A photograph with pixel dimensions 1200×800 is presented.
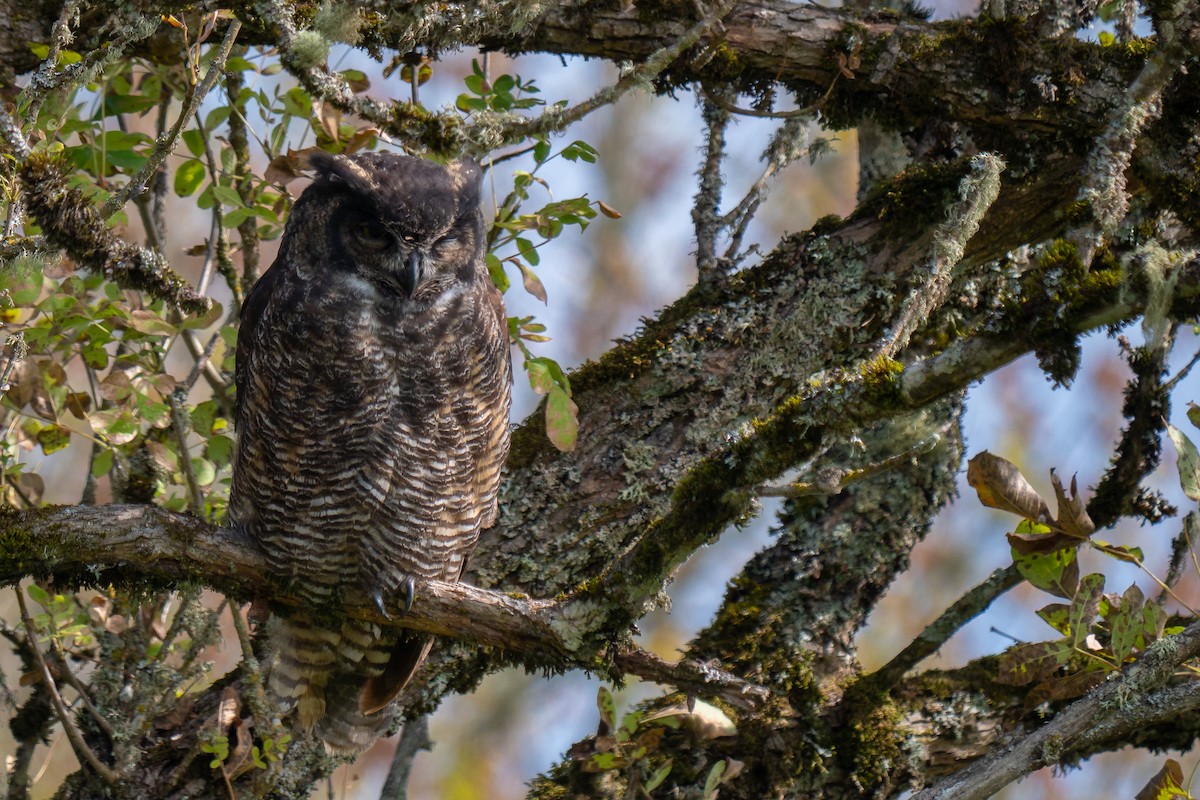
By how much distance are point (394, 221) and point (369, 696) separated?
1581 mm

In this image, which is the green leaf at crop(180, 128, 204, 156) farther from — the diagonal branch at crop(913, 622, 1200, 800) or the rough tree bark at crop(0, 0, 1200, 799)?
the diagonal branch at crop(913, 622, 1200, 800)

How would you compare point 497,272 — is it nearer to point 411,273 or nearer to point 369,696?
point 411,273

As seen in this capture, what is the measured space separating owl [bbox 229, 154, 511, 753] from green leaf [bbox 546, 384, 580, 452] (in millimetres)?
385

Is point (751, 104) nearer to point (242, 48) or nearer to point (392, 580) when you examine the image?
point (242, 48)

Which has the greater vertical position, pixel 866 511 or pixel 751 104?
pixel 751 104

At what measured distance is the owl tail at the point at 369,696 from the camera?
147 inches

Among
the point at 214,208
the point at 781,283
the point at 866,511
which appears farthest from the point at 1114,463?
the point at 214,208

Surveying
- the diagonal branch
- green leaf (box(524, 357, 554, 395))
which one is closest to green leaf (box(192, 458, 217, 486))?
green leaf (box(524, 357, 554, 395))

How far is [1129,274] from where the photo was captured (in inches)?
89.6

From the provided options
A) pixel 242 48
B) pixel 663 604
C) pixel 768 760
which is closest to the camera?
pixel 663 604

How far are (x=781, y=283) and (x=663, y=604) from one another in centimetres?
139

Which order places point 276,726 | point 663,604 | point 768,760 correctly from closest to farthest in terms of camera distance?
point 663,604 → point 276,726 → point 768,760

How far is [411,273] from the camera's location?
10.4ft

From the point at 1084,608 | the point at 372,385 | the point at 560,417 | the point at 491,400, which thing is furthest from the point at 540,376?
the point at 1084,608
